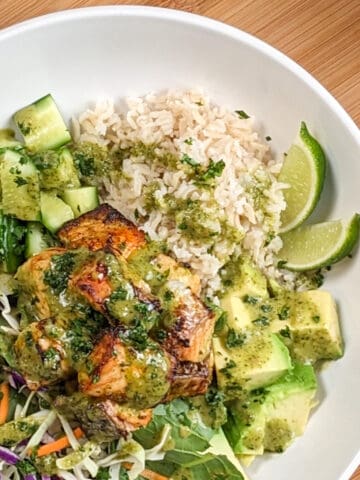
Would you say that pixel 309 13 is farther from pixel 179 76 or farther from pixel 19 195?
pixel 19 195

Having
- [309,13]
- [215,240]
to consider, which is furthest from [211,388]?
[309,13]

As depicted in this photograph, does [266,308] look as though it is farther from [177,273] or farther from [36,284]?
[36,284]

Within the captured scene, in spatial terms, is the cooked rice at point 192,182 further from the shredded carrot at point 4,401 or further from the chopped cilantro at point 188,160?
the shredded carrot at point 4,401

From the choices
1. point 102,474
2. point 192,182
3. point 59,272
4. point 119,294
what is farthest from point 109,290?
point 102,474

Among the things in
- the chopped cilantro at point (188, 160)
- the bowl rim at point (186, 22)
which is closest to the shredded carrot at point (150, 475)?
the chopped cilantro at point (188, 160)

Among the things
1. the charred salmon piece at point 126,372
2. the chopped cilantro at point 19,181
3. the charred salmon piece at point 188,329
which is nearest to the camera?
the charred salmon piece at point 126,372

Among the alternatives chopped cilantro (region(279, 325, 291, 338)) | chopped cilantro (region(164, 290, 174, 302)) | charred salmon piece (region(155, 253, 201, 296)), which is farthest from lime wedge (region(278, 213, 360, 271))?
chopped cilantro (region(164, 290, 174, 302))

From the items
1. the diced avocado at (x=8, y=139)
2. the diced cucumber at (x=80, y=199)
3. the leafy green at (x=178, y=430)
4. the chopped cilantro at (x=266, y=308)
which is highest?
the diced avocado at (x=8, y=139)
